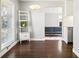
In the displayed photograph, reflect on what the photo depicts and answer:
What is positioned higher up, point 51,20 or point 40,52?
point 51,20

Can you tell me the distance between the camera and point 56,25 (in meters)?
14.6

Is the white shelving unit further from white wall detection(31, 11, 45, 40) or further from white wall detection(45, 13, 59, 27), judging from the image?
white wall detection(45, 13, 59, 27)

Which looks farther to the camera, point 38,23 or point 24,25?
point 38,23

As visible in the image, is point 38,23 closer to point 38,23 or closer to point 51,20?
point 38,23

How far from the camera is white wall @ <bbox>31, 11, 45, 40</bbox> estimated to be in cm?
921

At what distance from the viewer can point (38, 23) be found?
9.27 metres

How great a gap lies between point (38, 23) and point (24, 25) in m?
1.15

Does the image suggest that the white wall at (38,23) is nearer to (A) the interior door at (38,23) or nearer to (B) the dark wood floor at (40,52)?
(A) the interior door at (38,23)

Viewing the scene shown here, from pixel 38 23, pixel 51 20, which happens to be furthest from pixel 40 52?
pixel 51 20

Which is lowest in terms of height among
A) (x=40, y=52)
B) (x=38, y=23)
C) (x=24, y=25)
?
(x=40, y=52)

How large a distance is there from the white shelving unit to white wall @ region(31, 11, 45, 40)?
0.50m

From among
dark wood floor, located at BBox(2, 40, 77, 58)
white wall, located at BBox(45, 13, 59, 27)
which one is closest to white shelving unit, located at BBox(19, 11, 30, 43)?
dark wood floor, located at BBox(2, 40, 77, 58)

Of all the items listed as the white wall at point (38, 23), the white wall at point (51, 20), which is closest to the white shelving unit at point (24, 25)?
the white wall at point (38, 23)

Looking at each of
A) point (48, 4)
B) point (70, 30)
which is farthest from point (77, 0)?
point (48, 4)
